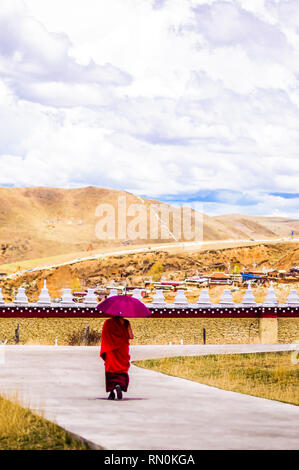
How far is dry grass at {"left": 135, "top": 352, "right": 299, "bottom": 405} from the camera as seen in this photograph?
759 inches

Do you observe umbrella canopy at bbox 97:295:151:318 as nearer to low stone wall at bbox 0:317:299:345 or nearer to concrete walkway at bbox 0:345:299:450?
concrete walkway at bbox 0:345:299:450

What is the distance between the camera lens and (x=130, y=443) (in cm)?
1118

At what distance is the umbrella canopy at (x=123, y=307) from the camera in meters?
16.6

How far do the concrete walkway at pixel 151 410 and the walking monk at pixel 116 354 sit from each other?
0.28 metres

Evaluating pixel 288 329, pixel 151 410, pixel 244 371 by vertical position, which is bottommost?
pixel 151 410

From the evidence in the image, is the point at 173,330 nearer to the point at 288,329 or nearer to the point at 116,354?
the point at 288,329

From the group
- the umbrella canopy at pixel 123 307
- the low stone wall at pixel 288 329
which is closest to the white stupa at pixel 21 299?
the low stone wall at pixel 288 329

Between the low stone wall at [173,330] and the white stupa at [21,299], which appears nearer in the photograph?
the low stone wall at [173,330]

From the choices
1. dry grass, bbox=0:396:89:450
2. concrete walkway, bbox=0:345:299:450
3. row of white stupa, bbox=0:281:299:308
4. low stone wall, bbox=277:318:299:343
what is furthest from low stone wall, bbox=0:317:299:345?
dry grass, bbox=0:396:89:450

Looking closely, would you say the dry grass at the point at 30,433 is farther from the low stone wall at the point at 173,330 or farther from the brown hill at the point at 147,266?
the brown hill at the point at 147,266

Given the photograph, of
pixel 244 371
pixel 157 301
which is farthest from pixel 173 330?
pixel 244 371

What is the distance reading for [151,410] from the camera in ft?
47.4

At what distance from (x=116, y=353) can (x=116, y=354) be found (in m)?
0.02
